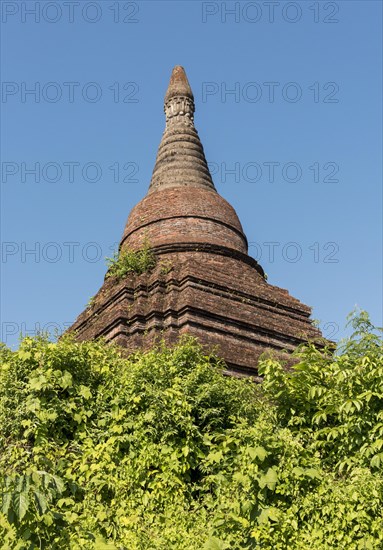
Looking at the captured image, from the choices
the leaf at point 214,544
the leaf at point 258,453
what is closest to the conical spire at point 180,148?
the leaf at point 258,453

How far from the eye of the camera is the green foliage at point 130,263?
43.8ft

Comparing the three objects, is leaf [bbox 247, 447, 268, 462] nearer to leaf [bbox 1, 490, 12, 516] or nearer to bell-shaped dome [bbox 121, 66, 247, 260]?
leaf [bbox 1, 490, 12, 516]

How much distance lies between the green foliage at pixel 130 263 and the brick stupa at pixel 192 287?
0.73ft

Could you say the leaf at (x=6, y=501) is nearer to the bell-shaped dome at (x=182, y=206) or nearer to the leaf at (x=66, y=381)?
the leaf at (x=66, y=381)

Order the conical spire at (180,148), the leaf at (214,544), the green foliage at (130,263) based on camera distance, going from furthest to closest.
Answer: the conical spire at (180,148) < the green foliage at (130,263) < the leaf at (214,544)

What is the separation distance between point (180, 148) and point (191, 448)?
10114mm

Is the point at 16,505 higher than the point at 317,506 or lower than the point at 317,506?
lower

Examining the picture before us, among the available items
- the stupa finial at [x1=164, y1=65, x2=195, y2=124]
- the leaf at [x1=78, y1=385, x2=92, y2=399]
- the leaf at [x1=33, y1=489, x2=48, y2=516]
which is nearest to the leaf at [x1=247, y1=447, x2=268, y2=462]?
the leaf at [x1=78, y1=385, x2=92, y2=399]

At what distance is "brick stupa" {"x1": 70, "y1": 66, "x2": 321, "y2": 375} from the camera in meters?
11.7

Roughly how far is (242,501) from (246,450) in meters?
0.50

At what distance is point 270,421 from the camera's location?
27.4ft

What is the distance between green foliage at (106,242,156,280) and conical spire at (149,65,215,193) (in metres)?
2.90

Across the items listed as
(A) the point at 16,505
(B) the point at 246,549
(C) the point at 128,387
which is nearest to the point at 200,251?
(C) the point at 128,387

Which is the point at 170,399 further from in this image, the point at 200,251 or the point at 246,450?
the point at 200,251
